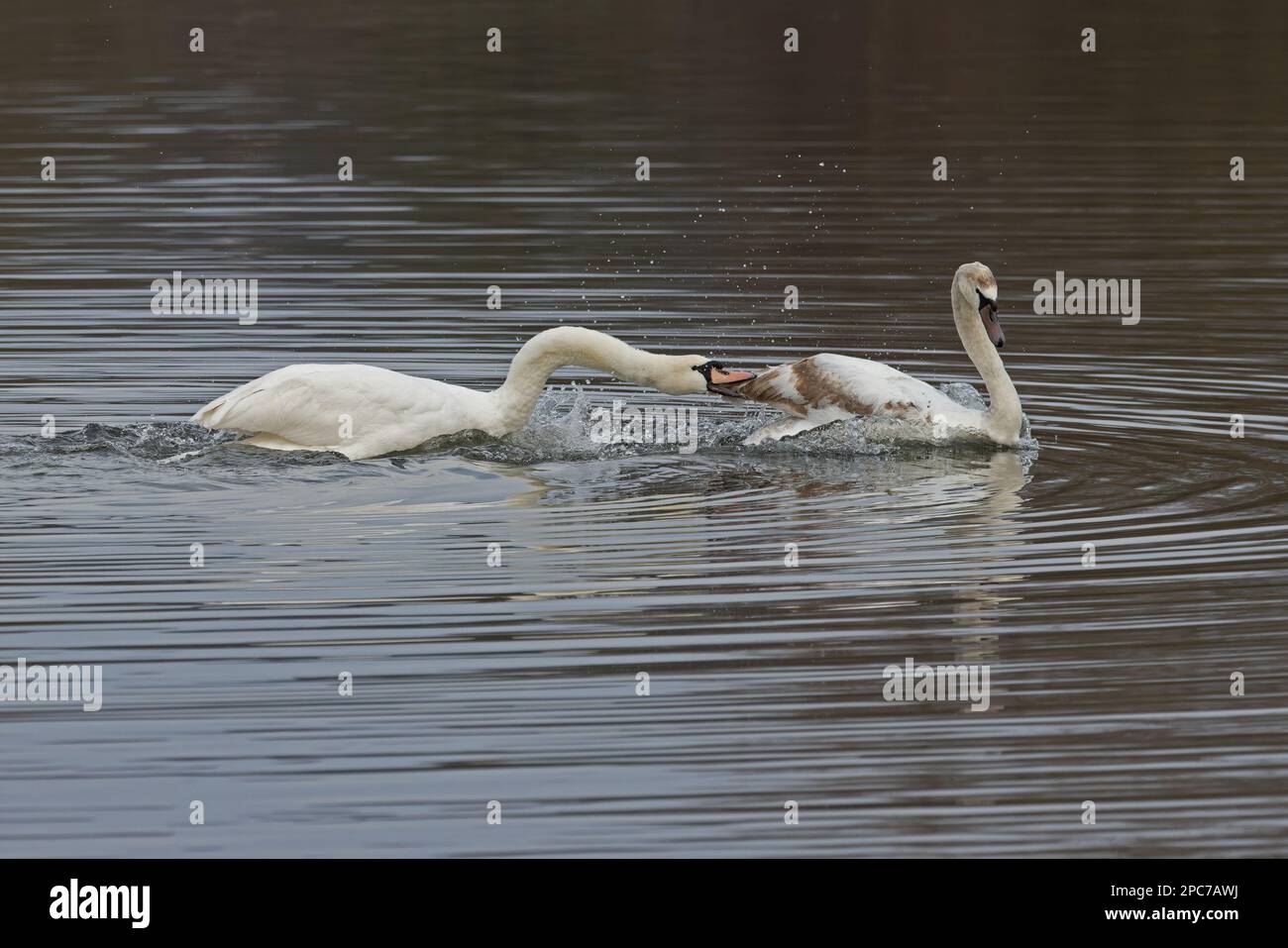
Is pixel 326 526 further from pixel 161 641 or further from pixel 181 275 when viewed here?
pixel 181 275

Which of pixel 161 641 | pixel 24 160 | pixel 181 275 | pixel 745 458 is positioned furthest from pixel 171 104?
pixel 161 641

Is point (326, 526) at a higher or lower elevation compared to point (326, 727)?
higher

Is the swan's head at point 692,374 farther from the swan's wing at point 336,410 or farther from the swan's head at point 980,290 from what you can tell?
the swan's head at point 980,290

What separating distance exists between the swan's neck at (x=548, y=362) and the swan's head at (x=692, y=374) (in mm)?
117

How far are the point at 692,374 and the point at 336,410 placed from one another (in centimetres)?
209

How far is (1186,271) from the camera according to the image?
66.4 feet

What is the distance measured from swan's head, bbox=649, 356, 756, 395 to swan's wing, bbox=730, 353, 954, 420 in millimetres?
233

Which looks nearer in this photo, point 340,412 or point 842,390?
point 340,412

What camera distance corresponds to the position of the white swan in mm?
13758

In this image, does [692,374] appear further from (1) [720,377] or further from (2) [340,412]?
(2) [340,412]

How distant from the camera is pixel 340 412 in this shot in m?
13.2

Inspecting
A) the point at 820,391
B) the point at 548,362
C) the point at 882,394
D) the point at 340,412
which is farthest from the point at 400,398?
the point at 882,394

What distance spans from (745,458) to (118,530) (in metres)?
4.00

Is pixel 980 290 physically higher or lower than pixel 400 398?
higher
